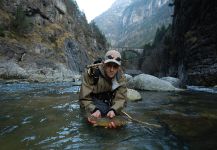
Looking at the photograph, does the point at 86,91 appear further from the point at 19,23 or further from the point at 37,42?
the point at 37,42

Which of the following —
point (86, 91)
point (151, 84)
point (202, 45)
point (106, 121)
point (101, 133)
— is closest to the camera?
point (101, 133)

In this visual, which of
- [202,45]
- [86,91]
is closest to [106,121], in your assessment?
[86,91]

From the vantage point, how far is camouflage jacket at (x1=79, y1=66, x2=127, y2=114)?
20.1 feet

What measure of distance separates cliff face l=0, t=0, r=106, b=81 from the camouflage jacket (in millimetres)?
21737

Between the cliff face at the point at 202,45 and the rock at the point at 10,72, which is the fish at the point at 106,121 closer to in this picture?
the cliff face at the point at 202,45

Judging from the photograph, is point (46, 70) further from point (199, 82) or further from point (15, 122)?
point (15, 122)

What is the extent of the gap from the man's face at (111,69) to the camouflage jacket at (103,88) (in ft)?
0.51

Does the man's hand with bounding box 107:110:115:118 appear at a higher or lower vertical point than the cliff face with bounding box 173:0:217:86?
lower

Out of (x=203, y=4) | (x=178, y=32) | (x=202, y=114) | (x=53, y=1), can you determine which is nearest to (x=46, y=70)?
(x=178, y=32)

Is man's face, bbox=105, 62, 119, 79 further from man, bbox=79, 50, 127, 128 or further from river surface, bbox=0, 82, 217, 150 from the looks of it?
river surface, bbox=0, 82, 217, 150

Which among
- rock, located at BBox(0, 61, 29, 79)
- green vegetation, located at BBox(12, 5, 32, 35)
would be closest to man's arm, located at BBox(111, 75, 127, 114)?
rock, located at BBox(0, 61, 29, 79)

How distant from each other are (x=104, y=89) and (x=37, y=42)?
37677mm

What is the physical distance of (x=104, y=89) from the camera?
6.38 m

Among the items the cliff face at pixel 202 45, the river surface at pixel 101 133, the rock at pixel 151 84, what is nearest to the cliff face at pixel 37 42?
the rock at pixel 151 84
